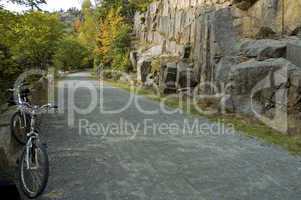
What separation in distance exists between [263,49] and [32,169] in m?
10.9

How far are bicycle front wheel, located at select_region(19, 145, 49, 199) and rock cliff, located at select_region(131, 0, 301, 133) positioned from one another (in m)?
7.34

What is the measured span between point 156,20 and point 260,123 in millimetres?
26819

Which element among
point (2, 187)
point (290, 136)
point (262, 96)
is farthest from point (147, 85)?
point (2, 187)

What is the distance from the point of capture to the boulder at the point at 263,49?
13.5 m

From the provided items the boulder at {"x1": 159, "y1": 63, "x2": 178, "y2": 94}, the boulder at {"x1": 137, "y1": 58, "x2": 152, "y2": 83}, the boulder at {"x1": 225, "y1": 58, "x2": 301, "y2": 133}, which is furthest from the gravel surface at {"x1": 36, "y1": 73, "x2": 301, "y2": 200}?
the boulder at {"x1": 137, "y1": 58, "x2": 152, "y2": 83}

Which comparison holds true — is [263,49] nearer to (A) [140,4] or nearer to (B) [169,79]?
(B) [169,79]

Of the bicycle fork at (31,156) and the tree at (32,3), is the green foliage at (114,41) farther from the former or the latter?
the bicycle fork at (31,156)

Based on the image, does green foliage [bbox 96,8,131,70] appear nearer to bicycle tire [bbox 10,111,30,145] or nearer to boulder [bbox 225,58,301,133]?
boulder [bbox 225,58,301,133]

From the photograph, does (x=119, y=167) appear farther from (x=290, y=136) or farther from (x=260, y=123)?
(x=260, y=123)

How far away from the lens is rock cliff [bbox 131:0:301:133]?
1165cm

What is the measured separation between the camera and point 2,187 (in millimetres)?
4465

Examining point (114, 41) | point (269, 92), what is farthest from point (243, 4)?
point (114, 41)

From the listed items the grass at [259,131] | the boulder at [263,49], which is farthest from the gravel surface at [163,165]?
the boulder at [263,49]

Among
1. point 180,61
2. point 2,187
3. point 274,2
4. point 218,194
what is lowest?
point 218,194
